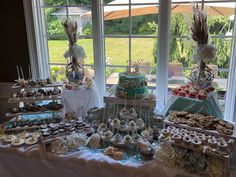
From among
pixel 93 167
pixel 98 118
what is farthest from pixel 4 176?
pixel 98 118

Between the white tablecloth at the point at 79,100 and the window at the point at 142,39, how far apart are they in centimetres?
45

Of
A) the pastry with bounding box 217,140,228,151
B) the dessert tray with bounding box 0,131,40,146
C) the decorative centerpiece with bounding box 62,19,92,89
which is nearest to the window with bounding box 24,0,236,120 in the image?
the decorative centerpiece with bounding box 62,19,92,89

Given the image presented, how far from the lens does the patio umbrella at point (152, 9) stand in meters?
2.19

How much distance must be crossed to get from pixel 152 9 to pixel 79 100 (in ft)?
3.89

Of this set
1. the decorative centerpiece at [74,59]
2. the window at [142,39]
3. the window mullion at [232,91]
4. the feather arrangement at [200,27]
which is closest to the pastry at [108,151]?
the decorative centerpiece at [74,59]

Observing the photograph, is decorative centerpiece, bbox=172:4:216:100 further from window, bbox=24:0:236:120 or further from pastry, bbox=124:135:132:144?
pastry, bbox=124:135:132:144

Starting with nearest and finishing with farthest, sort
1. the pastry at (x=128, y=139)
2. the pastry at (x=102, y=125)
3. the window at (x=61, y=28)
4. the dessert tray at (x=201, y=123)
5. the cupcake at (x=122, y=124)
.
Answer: the dessert tray at (x=201, y=123) < the pastry at (x=128, y=139) < the cupcake at (x=122, y=124) < the pastry at (x=102, y=125) < the window at (x=61, y=28)

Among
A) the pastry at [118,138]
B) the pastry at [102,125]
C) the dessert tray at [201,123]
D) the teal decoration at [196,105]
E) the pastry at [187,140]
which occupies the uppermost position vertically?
the teal decoration at [196,105]

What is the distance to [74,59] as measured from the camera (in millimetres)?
2361

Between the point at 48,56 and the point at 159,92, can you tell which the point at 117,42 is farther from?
the point at 48,56

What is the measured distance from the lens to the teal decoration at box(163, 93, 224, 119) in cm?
188

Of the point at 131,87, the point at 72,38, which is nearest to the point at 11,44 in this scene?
the point at 72,38

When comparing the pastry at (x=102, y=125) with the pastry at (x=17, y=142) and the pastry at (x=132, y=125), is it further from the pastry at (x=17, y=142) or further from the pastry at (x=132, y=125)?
the pastry at (x=17, y=142)

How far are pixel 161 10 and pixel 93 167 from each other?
63.7 inches
